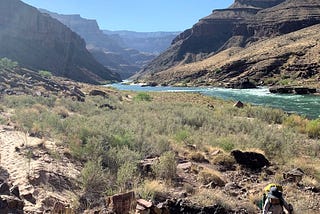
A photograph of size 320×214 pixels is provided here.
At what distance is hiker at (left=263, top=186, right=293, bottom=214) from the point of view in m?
6.21

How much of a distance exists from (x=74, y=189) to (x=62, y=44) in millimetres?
176078

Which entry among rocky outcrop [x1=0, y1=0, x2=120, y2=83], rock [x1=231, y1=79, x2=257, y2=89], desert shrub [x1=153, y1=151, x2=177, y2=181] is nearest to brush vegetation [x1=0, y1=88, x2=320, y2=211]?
desert shrub [x1=153, y1=151, x2=177, y2=181]

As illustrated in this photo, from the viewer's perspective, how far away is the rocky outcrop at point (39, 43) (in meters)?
133

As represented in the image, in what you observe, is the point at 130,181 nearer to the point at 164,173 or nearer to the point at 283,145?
the point at 164,173

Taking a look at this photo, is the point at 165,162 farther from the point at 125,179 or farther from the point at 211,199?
the point at 211,199

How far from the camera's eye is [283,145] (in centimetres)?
1371

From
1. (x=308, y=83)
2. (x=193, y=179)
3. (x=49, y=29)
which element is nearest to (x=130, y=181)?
(x=193, y=179)

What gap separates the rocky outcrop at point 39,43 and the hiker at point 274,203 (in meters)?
124

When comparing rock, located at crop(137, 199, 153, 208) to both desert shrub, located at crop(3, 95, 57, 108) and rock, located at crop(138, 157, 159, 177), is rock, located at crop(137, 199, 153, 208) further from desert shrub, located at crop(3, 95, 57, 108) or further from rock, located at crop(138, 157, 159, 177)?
desert shrub, located at crop(3, 95, 57, 108)

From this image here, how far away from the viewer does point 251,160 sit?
11531 mm

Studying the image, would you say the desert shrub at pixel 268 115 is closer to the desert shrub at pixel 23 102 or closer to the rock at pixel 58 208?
the desert shrub at pixel 23 102

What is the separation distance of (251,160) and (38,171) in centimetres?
651

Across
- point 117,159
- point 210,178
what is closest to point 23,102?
point 117,159

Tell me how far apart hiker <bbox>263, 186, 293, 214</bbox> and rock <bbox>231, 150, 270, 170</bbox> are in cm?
509
